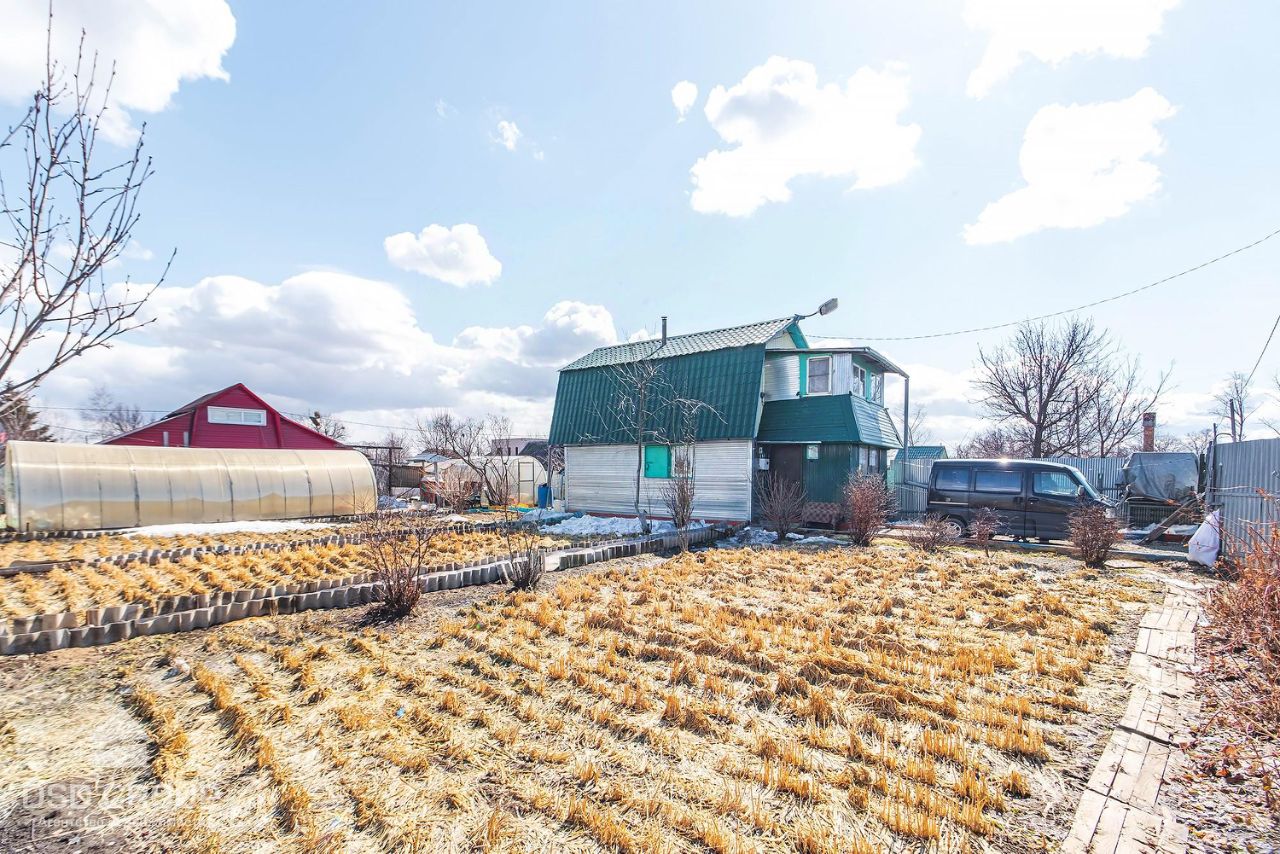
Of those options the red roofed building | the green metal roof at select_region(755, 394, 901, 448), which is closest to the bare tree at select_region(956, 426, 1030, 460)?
the green metal roof at select_region(755, 394, 901, 448)

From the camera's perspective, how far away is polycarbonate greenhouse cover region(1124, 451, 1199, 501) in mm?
16594

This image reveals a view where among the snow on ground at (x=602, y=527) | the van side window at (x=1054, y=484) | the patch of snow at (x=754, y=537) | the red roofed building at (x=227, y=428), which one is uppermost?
the red roofed building at (x=227, y=428)

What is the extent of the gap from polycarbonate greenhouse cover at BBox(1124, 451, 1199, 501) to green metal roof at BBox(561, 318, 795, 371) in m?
12.4

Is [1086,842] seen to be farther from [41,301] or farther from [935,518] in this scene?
[935,518]

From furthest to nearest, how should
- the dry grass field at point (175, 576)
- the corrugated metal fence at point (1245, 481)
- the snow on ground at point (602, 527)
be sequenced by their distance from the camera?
the snow on ground at point (602, 527) → the corrugated metal fence at point (1245, 481) → the dry grass field at point (175, 576)

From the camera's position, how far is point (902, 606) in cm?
690

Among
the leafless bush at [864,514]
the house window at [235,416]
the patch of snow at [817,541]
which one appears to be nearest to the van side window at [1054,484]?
the leafless bush at [864,514]

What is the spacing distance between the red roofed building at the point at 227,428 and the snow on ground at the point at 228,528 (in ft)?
27.9

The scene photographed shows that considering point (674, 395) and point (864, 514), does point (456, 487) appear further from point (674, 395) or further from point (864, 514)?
point (864, 514)

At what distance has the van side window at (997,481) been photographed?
13219mm

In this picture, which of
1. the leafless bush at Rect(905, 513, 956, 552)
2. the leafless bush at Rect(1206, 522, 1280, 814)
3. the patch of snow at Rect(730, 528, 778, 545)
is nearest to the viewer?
the leafless bush at Rect(1206, 522, 1280, 814)

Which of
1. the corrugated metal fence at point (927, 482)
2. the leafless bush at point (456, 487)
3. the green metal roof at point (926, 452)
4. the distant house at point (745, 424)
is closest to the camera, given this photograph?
the distant house at point (745, 424)

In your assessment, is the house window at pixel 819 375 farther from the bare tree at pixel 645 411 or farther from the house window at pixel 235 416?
the house window at pixel 235 416

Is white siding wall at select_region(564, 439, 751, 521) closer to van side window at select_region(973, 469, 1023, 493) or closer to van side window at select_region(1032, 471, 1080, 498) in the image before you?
van side window at select_region(973, 469, 1023, 493)
